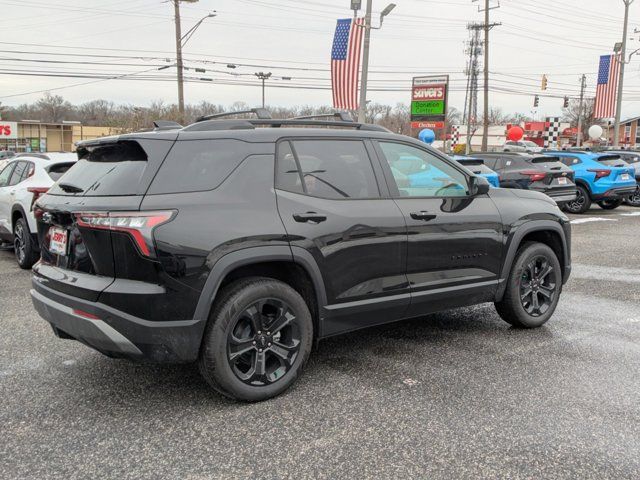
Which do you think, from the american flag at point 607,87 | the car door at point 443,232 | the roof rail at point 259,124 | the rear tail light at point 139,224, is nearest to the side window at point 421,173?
the car door at point 443,232

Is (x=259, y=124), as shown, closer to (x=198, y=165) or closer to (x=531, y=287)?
(x=198, y=165)

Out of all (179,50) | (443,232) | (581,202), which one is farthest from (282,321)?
(179,50)

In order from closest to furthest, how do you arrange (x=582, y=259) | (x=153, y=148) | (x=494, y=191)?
(x=153, y=148)
(x=494, y=191)
(x=582, y=259)

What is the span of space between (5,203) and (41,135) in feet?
201

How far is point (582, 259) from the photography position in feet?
29.4

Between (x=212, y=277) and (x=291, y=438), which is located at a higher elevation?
(x=212, y=277)

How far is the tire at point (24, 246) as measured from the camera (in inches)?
297

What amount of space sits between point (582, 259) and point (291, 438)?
23.6 ft

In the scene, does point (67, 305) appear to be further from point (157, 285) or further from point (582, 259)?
point (582, 259)

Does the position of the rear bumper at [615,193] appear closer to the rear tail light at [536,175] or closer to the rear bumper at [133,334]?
the rear tail light at [536,175]

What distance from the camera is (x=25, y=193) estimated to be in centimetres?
766

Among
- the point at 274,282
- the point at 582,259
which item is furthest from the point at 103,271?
the point at 582,259

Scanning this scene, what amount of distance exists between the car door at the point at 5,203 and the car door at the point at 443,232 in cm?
611

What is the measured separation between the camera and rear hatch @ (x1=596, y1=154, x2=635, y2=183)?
50.0 ft
